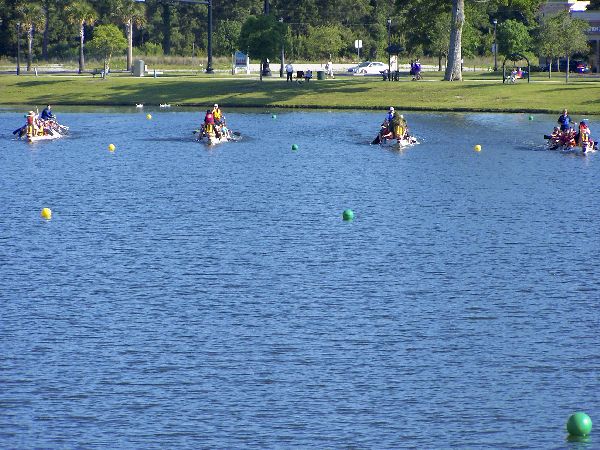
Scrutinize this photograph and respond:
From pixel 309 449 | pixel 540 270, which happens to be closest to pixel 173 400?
pixel 309 449

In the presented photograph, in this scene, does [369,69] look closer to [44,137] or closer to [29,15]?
[29,15]

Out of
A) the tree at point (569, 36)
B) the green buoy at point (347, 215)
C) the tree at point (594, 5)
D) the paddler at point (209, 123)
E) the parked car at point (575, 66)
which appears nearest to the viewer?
the green buoy at point (347, 215)

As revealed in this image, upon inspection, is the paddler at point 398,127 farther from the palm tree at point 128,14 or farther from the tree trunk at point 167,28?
the tree trunk at point 167,28

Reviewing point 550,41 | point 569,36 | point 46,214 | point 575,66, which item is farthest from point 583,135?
point 575,66

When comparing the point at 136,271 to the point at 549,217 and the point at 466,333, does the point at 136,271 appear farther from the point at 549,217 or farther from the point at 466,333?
the point at 549,217

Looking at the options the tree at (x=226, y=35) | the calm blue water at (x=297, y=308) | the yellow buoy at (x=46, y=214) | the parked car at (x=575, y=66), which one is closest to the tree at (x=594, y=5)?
the parked car at (x=575, y=66)

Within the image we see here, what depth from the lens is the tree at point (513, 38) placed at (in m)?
124

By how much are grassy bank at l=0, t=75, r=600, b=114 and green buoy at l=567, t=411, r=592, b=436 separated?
211 ft

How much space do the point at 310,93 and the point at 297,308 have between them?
217 feet

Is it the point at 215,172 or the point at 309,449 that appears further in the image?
the point at 215,172

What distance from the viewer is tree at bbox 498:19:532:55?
12362cm

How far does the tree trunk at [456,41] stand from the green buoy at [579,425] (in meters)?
73.9

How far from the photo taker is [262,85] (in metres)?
98.2

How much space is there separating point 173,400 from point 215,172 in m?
34.1
